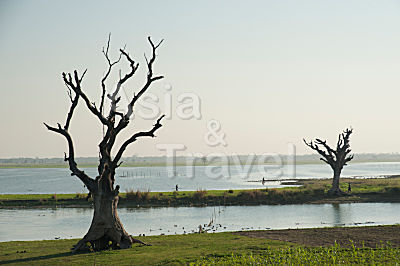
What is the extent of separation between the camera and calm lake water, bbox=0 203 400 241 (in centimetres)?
3250

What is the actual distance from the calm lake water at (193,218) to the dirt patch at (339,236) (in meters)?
7.03

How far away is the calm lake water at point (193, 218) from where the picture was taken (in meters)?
32.5

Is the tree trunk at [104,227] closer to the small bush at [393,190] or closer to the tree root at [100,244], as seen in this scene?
the tree root at [100,244]

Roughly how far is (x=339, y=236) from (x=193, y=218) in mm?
17391

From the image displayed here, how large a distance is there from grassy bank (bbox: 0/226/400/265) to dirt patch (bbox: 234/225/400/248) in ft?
1.35

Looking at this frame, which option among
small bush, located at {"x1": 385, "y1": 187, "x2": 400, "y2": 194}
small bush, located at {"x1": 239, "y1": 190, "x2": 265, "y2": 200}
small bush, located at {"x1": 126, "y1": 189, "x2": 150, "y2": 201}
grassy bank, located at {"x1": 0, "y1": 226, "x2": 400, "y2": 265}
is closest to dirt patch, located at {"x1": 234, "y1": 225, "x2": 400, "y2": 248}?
grassy bank, located at {"x1": 0, "y1": 226, "x2": 400, "y2": 265}

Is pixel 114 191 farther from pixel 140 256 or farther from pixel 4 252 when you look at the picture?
pixel 4 252

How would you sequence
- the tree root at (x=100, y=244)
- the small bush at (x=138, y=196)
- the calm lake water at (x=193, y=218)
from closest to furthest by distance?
the tree root at (x=100, y=244) → the calm lake water at (x=193, y=218) → the small bush at (x=138, y=196)

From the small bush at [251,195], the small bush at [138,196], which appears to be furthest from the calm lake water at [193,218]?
the small bush at [138,196]

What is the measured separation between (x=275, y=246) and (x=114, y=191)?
7420mm

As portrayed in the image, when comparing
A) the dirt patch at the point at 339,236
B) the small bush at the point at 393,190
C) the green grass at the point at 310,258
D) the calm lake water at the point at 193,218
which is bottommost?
the calm lake water at the point at 193,218

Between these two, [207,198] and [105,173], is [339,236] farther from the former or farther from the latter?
[207,198]

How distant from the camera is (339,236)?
2319cm

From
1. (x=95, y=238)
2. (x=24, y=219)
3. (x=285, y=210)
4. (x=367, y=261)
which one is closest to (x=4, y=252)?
(x=95, y=238)
